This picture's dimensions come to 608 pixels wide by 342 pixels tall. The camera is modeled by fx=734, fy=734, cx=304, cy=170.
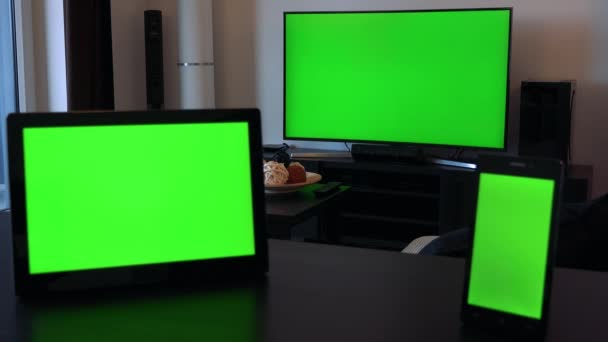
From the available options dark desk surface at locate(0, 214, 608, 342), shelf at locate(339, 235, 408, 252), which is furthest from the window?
dark desk surface at locate(0, 214, 608, 342)

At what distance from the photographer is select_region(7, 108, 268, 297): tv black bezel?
1.09 m

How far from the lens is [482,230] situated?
0.96m

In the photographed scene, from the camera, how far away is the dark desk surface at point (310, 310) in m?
0.94

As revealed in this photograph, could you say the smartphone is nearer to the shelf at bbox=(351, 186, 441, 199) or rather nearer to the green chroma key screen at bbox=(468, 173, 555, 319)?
the green chroma key screen at bbox=(468, 173, 555, 319)

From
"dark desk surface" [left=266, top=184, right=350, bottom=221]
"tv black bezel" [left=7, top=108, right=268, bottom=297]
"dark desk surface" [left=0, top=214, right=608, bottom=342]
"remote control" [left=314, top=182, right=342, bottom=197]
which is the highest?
"tv black bezel" [left=7, top=108, right=268, bottom=297]

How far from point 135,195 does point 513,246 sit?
1.87ft

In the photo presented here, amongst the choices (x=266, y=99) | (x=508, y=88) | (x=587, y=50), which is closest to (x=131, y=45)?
(x=266, y=99)

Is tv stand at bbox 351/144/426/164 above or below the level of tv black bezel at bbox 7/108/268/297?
below

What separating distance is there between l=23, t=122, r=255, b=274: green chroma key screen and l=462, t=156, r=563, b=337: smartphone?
39 centimetres

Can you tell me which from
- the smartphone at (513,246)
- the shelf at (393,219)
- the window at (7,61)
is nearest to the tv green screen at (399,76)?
the shelf at (393,219)

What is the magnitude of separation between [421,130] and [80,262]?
339 cm

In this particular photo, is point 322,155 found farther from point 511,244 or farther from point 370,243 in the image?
point 511,244

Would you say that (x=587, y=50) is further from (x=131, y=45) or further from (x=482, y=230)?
(x=482, y=230)

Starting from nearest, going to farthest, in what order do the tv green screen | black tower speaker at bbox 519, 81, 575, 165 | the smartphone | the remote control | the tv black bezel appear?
the smartphone < the tv black bezel < the remote control < black tower speaker at bbox 519, 81, 575, 165 < the tv green screen
